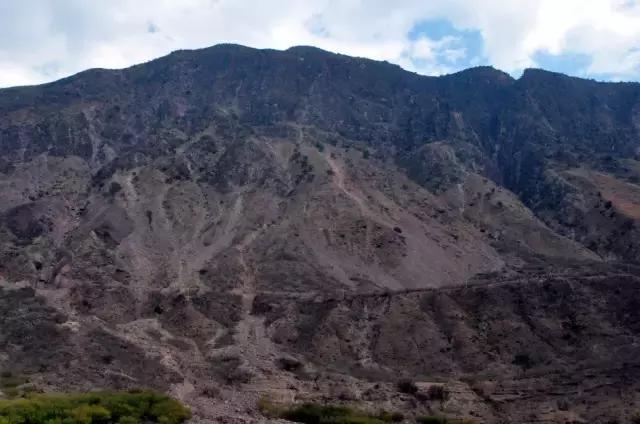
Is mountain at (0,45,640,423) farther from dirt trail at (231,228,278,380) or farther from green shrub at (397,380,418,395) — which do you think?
green shrub at (397,380,418,395)

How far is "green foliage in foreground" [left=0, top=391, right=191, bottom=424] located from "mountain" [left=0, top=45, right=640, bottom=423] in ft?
10.5

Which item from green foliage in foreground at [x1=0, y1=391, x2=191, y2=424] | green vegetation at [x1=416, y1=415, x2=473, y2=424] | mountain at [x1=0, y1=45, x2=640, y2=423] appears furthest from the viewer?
mountain at [x1=0, y1=45, x2=640, y2=423]

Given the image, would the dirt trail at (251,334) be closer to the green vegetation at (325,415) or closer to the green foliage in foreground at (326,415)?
the green vegetation at (325,415)

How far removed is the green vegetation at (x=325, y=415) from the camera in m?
43.0

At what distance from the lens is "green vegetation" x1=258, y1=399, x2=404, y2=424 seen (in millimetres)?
43031

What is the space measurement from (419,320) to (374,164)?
6010 centimetres

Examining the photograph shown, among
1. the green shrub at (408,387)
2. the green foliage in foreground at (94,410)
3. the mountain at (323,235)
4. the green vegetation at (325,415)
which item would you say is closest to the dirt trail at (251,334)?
the mountain at (323,235)

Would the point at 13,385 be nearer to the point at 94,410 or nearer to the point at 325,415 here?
the point at 94,410

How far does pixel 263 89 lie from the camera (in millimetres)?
154375

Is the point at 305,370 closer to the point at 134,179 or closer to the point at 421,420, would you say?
the point at 421,420

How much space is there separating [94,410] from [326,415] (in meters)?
15.2

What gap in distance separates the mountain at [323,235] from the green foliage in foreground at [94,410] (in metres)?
3.21

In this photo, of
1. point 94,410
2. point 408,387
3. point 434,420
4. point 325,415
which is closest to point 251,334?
point 408,387

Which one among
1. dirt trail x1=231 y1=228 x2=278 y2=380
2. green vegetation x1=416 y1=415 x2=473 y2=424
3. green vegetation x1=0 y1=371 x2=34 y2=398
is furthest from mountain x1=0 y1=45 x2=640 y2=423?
green vegetation x1=416 y1=415 x2=473 y2=424
